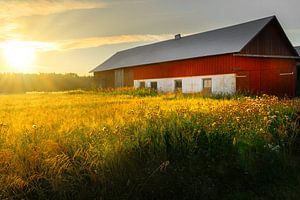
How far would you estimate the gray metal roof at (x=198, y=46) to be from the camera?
27.6 m

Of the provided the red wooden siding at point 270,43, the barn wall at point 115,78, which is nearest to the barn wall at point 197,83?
the red wooden siding at point 270,43

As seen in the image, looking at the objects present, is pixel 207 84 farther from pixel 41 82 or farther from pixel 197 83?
pixel 41 82

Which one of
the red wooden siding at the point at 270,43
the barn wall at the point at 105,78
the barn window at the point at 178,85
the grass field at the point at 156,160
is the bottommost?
the grass field at the point at 156,160

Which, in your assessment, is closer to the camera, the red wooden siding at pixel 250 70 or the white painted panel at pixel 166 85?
the red wooden siding at pixel 250 70

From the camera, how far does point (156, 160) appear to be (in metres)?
6.48

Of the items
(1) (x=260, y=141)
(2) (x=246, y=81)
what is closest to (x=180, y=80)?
(2) (x=246, y=81)

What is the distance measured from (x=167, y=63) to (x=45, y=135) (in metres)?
27.0

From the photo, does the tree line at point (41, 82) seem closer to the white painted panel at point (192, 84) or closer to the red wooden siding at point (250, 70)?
the white painted panel at point (192, 84)

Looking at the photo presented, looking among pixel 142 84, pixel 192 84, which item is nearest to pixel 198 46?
pixel 192 84

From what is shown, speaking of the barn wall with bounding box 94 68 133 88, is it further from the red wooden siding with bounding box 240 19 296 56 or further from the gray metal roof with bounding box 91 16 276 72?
the red wooden siding with bounding box 240 19 296 56

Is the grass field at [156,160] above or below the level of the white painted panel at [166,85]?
below

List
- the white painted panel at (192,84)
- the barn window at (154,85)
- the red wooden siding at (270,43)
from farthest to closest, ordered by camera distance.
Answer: the barn window at (154,85), the white painted panel at (192,84), the red wooden siding at (270,43)

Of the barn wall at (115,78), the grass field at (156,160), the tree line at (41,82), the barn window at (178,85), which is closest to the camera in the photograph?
the grass field at (156,160)

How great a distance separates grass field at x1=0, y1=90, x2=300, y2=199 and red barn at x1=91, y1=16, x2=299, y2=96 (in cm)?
1886
